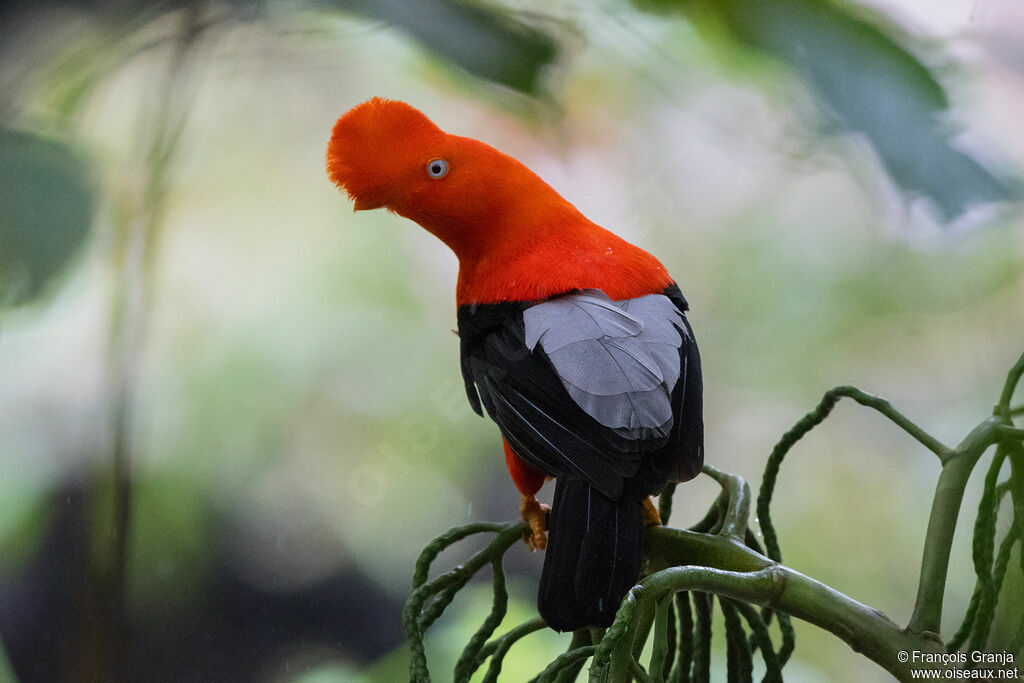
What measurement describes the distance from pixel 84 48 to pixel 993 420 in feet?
4.23

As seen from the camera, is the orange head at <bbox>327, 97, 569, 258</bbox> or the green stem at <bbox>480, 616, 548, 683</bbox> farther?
the orange head at <bbox>327, 97, 569, 258</bbox>

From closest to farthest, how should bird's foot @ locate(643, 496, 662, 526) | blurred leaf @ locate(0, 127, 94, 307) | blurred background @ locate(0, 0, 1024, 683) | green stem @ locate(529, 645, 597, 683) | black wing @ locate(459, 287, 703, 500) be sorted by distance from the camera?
green stem @ locate(529, 645, 597, 683)
black wing @ locate(459, 287, 703, 500)
bird's foot @ locate(643, 496, 662, 526)
blurred background @ locate(0, 0, 1024, 683)
blurred leaf @ locate(0, 127, 94, 307)

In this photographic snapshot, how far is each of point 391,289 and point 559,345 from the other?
0.56m

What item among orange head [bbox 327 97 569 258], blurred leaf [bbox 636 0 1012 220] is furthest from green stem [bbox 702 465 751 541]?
blurred leaf [bbox 636 0 1012 220]

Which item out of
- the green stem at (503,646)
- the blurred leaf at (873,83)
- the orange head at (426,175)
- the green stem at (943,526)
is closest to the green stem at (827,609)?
the green stem at (943,526)

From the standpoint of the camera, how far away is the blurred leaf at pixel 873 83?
3.59ft

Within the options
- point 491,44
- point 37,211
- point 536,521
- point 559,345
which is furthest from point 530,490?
point 37,211

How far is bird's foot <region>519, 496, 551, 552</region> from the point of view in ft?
2.27

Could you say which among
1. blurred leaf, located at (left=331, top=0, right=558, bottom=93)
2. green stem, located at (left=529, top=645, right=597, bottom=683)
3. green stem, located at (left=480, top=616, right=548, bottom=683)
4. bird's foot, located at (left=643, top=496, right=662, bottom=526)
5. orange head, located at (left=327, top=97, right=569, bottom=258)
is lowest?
green stem, located at (left=480, top=616, right=548, bottom=683)

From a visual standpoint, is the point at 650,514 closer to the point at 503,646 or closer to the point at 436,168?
the point at 503,646

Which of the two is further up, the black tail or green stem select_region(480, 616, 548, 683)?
the black tail

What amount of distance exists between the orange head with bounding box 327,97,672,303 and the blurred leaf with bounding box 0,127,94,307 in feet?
2.15

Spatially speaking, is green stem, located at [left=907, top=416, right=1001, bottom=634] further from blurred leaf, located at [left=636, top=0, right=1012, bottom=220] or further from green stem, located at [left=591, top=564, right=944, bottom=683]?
blurred leaf, located at [left=636, top=0, right=1012, bottom=220]

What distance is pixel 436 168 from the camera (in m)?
0.75
